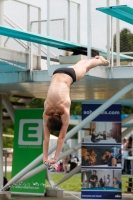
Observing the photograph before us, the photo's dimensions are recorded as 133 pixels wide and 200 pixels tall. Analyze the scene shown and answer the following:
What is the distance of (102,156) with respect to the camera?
69.3 feet

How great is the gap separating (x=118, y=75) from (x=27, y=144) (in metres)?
6.04

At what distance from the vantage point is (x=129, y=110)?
5972cm

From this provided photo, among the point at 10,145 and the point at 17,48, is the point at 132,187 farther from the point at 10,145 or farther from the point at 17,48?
the point at 10,145

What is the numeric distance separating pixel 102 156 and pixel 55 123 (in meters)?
10.0

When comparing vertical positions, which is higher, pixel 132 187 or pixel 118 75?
pixel 118 75

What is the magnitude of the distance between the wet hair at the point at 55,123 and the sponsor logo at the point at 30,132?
12.5 meters

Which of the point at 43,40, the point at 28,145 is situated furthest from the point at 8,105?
the point at 43,40

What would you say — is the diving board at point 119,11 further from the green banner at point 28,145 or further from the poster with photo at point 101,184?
the green banner at point 28,145

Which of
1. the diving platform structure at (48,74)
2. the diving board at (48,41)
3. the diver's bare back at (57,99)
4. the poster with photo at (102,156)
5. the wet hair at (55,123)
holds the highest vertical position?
the diving board at (48,41)

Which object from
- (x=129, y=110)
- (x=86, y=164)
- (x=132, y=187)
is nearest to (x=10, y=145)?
(x=129, y=110)

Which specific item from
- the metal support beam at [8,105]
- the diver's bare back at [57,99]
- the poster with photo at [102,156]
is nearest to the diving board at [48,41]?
the poster with photo at [102,156]

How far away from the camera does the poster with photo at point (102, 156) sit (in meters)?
21.1

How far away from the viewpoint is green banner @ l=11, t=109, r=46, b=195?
23812mm

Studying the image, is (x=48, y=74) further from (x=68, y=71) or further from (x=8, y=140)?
(x=8, y=140)
